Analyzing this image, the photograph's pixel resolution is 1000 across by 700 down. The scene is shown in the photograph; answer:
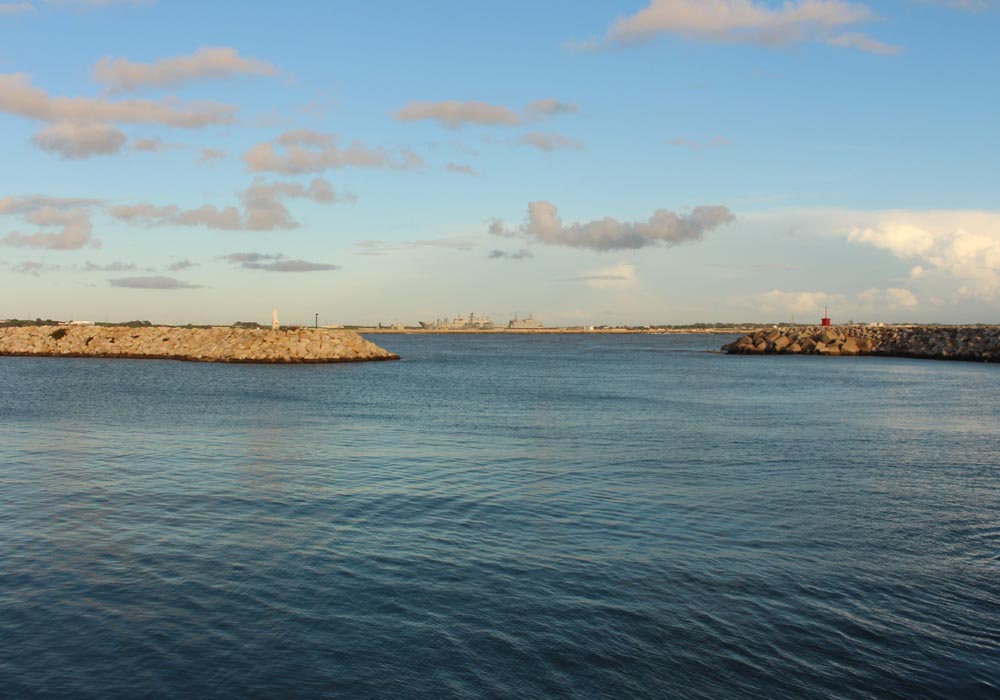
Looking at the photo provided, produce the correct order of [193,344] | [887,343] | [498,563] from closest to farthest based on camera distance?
[498,563] < [193,344] < [887,343]

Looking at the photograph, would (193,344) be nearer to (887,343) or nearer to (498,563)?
(498,563)

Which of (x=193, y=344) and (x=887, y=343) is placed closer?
(x=193, y=344)

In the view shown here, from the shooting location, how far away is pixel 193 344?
Answer: 86.8m

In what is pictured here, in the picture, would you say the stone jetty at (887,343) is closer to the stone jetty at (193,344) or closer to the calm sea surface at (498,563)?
the stone jetty at (193,344)

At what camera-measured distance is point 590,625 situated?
34.2 feet

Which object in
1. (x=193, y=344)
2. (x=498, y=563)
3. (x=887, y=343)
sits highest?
(x=887, y=343)

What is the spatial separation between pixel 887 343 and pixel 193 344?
306 ft

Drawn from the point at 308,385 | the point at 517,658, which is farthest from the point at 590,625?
the point at 308,385

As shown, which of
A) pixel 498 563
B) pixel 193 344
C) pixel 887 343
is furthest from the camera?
pixel 887 343

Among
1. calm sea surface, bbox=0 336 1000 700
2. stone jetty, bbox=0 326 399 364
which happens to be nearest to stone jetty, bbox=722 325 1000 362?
stone jetty, bbox=0 326 399 364

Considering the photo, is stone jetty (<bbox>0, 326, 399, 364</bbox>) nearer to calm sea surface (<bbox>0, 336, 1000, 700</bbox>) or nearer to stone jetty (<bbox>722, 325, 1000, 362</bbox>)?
calm sea surface (<bbox>0, 336, 1000, 700</bbox>)

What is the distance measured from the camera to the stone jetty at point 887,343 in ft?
306

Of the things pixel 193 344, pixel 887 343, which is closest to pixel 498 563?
pixel 193 344

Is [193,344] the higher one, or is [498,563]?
[193,344]
